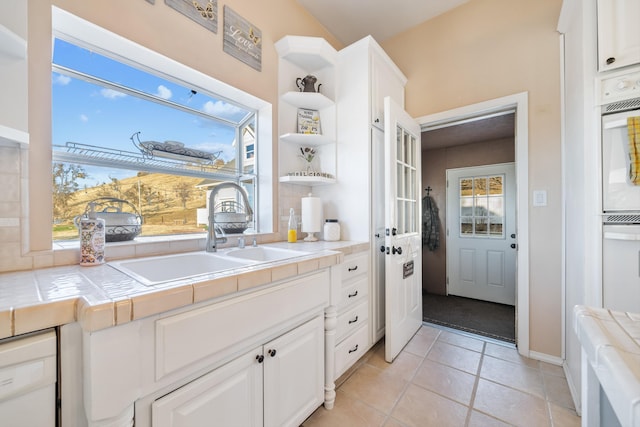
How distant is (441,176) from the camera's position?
3951 mm

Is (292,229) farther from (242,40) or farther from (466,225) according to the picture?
(466,225)

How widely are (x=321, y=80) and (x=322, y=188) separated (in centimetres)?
97

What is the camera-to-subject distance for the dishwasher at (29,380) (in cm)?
56

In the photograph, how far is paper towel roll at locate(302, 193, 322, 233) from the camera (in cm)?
202

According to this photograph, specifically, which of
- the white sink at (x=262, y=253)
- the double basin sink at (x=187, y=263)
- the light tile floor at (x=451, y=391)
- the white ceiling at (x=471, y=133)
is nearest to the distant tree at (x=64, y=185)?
the double basin sink at (x=187, y=263)

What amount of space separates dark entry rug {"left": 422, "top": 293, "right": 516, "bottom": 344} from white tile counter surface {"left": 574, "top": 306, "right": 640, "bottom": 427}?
6.82ft

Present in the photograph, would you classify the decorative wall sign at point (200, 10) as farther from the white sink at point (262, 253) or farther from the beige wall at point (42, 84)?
the white sink at point (262, 253)

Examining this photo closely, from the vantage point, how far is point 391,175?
185cm

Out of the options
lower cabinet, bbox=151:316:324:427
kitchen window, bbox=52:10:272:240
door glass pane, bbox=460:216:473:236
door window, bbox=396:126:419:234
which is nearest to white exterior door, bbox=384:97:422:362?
door window, bbox=396:126:419:234

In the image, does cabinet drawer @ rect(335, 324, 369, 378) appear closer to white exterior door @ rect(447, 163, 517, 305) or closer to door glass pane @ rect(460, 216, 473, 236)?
white exterior door @ rect(447, 163, 517, 305)

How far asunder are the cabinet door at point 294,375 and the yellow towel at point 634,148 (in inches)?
61.2

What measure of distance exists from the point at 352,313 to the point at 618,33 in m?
1.98

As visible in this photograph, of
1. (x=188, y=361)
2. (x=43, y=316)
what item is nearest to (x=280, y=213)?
(x=188, y=361)

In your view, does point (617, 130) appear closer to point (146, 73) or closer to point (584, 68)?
point (584, 68)
